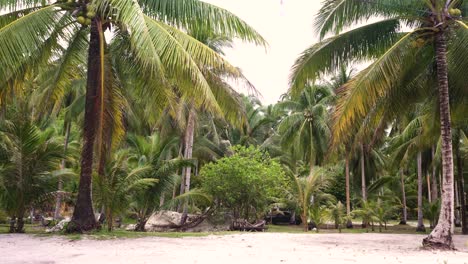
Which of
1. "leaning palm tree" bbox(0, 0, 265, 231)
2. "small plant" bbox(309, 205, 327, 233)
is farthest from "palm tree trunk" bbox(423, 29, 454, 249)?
"small plant" bbox(309, 205, 327, 233)

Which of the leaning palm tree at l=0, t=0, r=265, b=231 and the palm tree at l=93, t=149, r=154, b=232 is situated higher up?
Answer: the leaning palm tree at l=0, t=0, r=265, b=231

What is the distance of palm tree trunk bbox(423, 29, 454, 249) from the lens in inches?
390

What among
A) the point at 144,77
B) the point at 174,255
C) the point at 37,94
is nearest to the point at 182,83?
the point at 144,77

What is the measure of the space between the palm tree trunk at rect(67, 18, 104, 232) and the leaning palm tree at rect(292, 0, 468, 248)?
5.26 m

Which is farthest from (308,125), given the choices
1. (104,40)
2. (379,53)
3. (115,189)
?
(104,40)

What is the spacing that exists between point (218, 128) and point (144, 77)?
21.9 metres

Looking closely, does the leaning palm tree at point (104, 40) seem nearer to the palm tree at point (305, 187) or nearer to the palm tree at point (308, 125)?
the palm tree at point (305, 187)

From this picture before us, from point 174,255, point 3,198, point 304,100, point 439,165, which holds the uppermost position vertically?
point 304,100

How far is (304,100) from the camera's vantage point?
3058 centimetres

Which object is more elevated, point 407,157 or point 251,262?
point 407,157

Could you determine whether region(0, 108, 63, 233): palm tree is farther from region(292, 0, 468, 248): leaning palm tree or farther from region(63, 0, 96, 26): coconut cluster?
region(292, 0, 468, 248): leaning palm tree

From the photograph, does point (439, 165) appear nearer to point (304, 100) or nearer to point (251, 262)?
point (304, 100)

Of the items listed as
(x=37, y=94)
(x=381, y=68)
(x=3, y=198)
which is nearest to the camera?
(x=381, y=68)

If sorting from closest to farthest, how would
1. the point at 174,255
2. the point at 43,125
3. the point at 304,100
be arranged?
the point at 174,255
the point at 43,125
the point at 304,100
